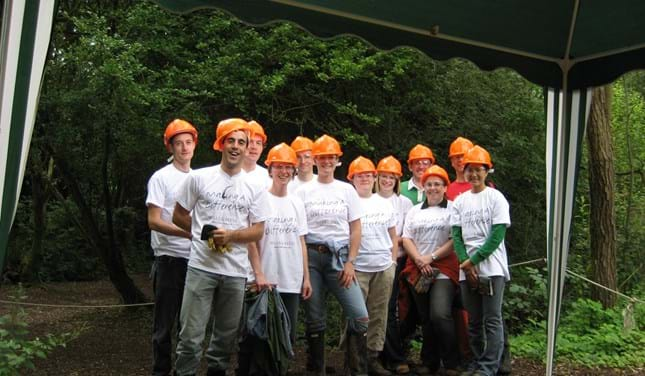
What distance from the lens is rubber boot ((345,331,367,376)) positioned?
5.63 m

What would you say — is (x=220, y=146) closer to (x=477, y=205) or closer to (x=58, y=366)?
(x=477, y=205)

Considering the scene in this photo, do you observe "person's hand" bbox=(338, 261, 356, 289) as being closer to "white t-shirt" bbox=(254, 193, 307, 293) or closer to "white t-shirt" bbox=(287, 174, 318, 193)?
"white t-shirt" bbox=(254, 193, 307, 293)

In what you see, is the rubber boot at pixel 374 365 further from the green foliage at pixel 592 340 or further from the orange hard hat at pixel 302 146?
the green foliage at pixel 592 340

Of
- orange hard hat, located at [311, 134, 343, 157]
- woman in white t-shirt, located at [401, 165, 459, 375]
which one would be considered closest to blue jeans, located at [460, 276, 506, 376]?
woman in white t-shirt, located at [401, 165, 459, 375]

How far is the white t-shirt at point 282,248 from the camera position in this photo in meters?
5.31

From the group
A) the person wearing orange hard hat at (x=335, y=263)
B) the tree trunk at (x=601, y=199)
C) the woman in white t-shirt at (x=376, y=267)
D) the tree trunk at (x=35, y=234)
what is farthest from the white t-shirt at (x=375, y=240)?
the tree trunk at (x=35, y=234)

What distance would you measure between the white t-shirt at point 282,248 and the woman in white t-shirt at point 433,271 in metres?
1.27

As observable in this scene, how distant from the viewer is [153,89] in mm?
8953

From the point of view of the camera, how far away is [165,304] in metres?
5.07

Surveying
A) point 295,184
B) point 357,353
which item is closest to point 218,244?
point 295,184

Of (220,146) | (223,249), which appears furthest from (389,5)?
(223,249)

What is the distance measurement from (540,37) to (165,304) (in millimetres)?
3114

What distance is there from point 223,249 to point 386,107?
6.19m

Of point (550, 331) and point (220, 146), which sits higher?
point (220, 146)
